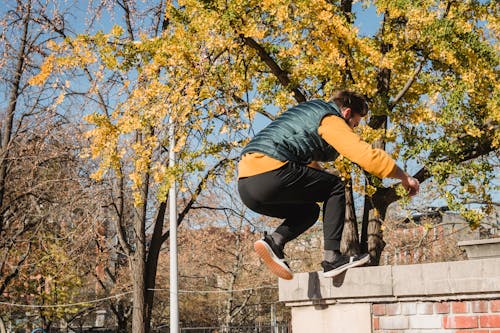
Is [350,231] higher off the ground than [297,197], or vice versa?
[350,231]

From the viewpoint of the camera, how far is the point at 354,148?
4.30 metres

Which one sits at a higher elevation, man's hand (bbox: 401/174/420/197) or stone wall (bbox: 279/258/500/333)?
man's hand (bbox: 401/174/420/197)

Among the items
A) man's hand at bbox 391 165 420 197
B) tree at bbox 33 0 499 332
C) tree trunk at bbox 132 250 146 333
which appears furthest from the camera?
tree trunk at bbox 132 250 146 333

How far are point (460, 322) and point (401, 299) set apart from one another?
1.51 feet

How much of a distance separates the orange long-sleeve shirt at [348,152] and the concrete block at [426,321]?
1.16 metres

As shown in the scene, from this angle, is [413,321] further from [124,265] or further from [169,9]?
[124,265]

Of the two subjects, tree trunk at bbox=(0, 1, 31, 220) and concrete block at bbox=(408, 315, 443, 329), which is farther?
tree trunk at bbox=(0, 1, 31, 220)

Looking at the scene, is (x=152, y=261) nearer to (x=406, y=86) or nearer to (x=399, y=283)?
(x=406, y=86)

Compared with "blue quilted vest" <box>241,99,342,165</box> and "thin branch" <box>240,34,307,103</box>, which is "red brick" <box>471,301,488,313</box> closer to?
"blue quilted vest" <box>241,99,342,165</box>

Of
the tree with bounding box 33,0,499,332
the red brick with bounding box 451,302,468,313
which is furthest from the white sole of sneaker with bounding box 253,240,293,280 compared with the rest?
the tree with bounding box 33,0,499,332

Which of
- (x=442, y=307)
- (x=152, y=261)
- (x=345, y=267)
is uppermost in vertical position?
(x=152, y=261)

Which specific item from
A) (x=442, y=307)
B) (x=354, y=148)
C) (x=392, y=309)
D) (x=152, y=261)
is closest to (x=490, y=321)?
(x=442, y=307)

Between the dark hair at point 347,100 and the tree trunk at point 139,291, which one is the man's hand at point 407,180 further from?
the tree trunk at point 139,291

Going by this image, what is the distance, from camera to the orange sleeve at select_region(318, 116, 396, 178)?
4285 millimetres
